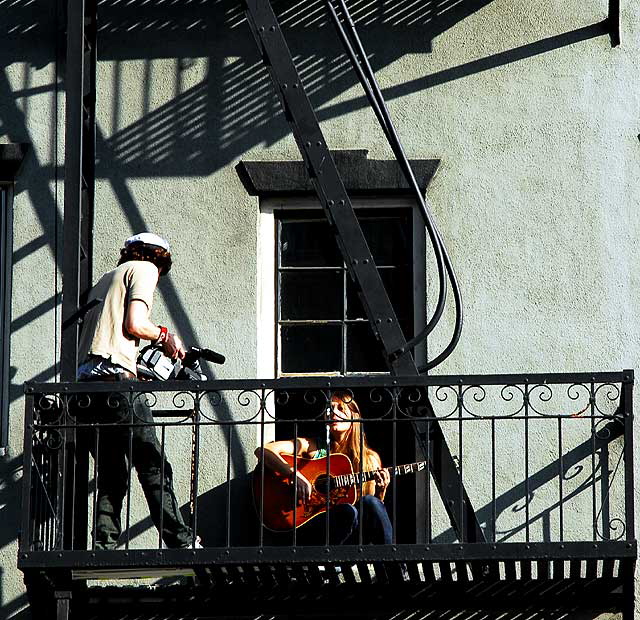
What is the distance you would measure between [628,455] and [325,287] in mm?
2803

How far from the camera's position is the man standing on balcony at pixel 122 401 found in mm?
10141

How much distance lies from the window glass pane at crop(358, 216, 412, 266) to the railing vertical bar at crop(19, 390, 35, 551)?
112 inches

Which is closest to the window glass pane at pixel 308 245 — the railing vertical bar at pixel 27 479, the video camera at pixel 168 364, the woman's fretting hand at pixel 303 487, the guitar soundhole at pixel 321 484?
the video camera at pixel 168 364

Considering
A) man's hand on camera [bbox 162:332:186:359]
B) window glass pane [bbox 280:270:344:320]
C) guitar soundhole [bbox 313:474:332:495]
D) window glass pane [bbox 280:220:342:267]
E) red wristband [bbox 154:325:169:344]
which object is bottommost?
guitar soundhole [bbox 313:474:332:495]

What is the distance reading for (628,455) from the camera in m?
9.68

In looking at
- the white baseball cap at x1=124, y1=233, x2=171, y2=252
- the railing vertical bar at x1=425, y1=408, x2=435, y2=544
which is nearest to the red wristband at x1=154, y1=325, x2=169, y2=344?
the white baseball cap at x1=124, y1=233, x2=171, y2=252

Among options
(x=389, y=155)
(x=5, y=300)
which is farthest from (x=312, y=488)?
(x=5, y=300)

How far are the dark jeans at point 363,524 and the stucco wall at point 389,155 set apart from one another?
1.00m

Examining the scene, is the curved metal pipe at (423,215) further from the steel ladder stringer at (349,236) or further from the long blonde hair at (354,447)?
the long blonde hair at (354,447)

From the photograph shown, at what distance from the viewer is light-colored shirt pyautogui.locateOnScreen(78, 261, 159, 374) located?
402 inches

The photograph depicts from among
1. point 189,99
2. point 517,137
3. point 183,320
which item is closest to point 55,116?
point 189,99

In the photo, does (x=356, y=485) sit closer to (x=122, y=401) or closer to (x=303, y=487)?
(x=303, y=487)

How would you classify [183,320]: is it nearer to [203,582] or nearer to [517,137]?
[203,582]

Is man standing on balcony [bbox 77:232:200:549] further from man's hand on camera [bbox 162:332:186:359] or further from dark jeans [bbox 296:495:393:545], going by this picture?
dark jeans [bbox 296:495:393:545]
